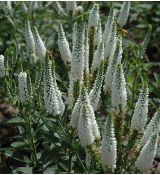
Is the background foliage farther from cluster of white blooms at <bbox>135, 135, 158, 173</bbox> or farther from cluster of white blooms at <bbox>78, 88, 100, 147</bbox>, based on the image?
cluster of white blooms at <bbox>135, 135, 158, 173</bbox>

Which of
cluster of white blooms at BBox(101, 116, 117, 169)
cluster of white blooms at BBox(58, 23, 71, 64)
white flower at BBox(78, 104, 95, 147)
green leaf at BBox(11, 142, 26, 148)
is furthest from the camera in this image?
green leaf at BBox(11, 142, 26, 148)

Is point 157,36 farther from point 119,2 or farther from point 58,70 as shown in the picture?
point 58,70

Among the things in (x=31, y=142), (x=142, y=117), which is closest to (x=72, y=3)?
(x=31, y=142)

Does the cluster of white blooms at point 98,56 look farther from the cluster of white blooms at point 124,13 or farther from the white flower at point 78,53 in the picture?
the cluster of white blooms at point 124,13

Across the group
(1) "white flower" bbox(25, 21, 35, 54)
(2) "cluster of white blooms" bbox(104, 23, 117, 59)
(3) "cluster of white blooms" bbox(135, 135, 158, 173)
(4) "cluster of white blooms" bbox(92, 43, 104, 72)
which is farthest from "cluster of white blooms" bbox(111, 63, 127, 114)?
(1) "white flower" bbox(25, 21, 35, 54)

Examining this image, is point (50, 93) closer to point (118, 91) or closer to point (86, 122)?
point (86, 122)

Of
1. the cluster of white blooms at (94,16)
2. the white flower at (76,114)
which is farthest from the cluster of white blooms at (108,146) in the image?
the cluster of white blooms at (94,16)
